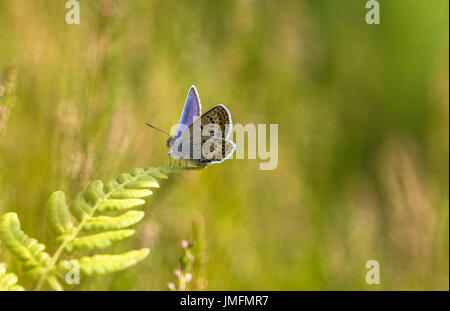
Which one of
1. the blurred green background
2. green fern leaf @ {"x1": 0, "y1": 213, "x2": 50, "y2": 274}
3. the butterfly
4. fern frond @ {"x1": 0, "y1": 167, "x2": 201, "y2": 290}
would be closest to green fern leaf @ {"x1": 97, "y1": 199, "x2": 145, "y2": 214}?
fern frond @ {"x1": 0, "y1": 167, "x2": 201, "y2": 290}

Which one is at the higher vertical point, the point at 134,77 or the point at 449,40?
the point at 449,40

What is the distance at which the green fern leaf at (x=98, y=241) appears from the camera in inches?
30.4

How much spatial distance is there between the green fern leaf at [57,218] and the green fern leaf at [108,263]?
2.4 inches

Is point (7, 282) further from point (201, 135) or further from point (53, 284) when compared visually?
point (201, 135)

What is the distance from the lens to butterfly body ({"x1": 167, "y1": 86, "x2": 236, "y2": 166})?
1.41m

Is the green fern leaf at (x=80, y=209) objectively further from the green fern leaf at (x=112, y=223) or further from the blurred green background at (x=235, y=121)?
the blurred green background at (x=235, y=121)

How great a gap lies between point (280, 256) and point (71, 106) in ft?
4.27

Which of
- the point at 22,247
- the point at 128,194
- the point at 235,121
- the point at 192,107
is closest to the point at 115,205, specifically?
the point at 128,194

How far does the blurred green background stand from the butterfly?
130 mm

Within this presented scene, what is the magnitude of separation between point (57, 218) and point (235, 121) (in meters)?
1.41

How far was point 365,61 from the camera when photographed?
11.3 feet

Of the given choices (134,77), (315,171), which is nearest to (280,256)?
(315,171)
